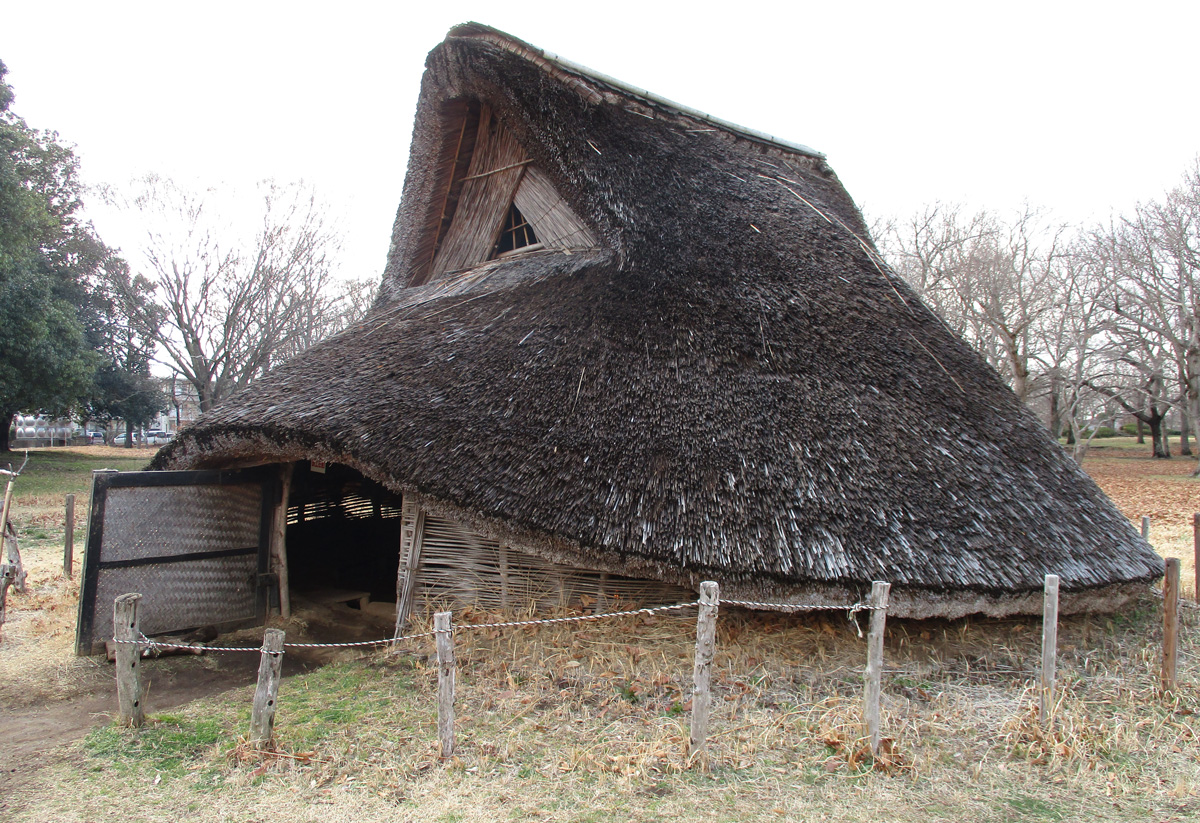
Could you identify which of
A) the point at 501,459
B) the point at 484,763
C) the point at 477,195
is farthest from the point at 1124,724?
the point at 477,195

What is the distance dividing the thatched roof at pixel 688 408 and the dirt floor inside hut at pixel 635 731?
2.14 ft

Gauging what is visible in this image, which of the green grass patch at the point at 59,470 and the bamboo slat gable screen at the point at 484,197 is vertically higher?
the bamboo slat gable screen at the point at 484,197

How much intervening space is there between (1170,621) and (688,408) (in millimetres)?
3384

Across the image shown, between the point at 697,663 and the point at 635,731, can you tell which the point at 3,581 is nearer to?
the point at 635,731

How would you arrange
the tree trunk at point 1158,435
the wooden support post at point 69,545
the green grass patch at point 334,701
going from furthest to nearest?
the tree trunk at point 1158,435 → the wooden support post at point 69,545 → the green grass patch at point 334,701

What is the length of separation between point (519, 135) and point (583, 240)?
1428 millimetres

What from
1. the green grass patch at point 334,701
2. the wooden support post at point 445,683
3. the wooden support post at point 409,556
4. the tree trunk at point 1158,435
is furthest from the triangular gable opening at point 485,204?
the tree trunk at point 1158,435

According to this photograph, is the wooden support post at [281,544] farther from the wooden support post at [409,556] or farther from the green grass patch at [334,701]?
the green grass patch at [334,701]

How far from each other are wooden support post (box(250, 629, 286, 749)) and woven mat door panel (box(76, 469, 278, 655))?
9.60ft

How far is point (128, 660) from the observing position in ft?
14.0

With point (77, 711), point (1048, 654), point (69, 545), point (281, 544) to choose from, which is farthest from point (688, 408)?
point (69, 545)

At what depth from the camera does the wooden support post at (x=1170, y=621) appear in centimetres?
439

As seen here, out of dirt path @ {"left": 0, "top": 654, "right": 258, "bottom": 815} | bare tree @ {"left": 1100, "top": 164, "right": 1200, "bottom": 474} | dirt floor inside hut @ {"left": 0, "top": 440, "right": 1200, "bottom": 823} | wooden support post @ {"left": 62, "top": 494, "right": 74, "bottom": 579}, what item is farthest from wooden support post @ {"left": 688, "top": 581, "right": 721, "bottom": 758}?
bare tree @ {"left": 1100, "top": 164, "right": 1200, "bottom": 474}

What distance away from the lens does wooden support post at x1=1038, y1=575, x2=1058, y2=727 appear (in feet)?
13.0
